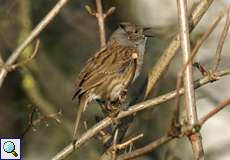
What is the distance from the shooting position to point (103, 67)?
12.4 ft

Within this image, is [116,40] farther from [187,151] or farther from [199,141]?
[199,141]

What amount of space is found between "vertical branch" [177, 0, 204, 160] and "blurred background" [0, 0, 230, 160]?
2.69 m

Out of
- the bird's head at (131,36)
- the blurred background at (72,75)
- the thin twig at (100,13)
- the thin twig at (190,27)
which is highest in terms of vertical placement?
the blurred background at (72,75)

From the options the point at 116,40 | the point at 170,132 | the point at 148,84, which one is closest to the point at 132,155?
the point at 170,132

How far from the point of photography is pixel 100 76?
3732 millimetres

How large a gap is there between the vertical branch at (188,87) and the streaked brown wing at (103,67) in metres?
1.51

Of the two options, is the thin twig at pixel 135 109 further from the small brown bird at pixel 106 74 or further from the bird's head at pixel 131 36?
the bird's head at pixel 131 36

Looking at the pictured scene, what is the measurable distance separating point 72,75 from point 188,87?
436 cm

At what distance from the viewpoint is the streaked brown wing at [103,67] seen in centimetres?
364

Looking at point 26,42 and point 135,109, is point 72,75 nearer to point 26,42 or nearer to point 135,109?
point 135,109

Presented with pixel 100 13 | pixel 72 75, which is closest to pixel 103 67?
pixel 100 13

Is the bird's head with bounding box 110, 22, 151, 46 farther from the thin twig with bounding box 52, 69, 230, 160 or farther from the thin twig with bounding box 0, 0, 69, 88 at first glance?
the thin twig with bounding box 0, 0, 69, 88

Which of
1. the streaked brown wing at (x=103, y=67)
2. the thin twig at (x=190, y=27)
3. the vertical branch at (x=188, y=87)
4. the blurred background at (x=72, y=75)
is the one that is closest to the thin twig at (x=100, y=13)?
the streaked brown wing at (x=103, y=67)

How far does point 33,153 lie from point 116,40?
291 cm
